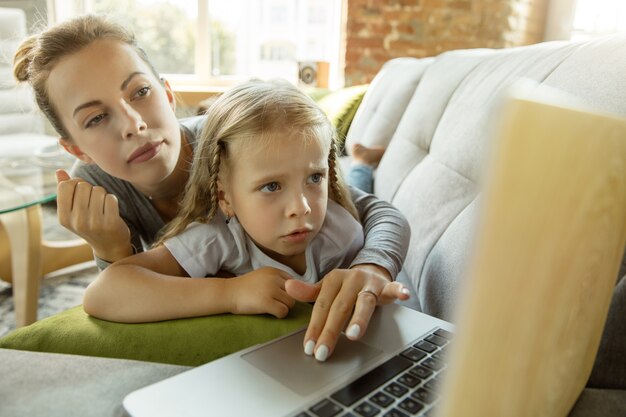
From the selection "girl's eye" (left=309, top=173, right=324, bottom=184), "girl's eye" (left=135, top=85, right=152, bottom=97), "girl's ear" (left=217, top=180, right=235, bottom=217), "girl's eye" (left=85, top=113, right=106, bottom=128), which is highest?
"girl's eye" (left=135, top=85, right=152, bottom=97)

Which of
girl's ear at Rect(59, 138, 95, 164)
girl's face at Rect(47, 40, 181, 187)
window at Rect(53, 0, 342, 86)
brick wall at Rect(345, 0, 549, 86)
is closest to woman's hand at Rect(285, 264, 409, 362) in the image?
girl's face at Rect(47, 40, 181, 187)

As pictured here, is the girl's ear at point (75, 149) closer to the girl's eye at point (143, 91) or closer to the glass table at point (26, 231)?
the girl's eye at point (143, 91)

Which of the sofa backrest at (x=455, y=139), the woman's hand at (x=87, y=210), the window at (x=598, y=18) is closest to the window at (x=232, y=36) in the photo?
the window at (x=598, y=18)

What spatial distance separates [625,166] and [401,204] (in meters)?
0.76

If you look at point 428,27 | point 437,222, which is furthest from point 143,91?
point 428,27

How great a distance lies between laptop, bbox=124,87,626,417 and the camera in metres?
0.24

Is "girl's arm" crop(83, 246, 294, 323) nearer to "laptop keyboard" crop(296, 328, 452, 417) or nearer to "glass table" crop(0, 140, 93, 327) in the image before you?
"laptop keyboard" crop(296, 328, 452, 417)

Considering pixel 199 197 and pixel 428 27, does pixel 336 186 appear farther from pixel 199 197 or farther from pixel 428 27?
pixel 428 27

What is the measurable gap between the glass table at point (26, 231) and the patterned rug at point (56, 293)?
7 cm

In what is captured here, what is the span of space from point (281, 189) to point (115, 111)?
0.36 m

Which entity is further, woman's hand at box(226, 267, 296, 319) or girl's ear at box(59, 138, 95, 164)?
girl's ear at box(59, 138, 95, 164)

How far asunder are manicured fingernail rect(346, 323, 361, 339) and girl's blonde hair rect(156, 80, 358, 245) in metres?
0.32

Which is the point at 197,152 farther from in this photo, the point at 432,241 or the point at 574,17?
the point at 574,17

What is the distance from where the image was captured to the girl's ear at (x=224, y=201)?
0.85m
